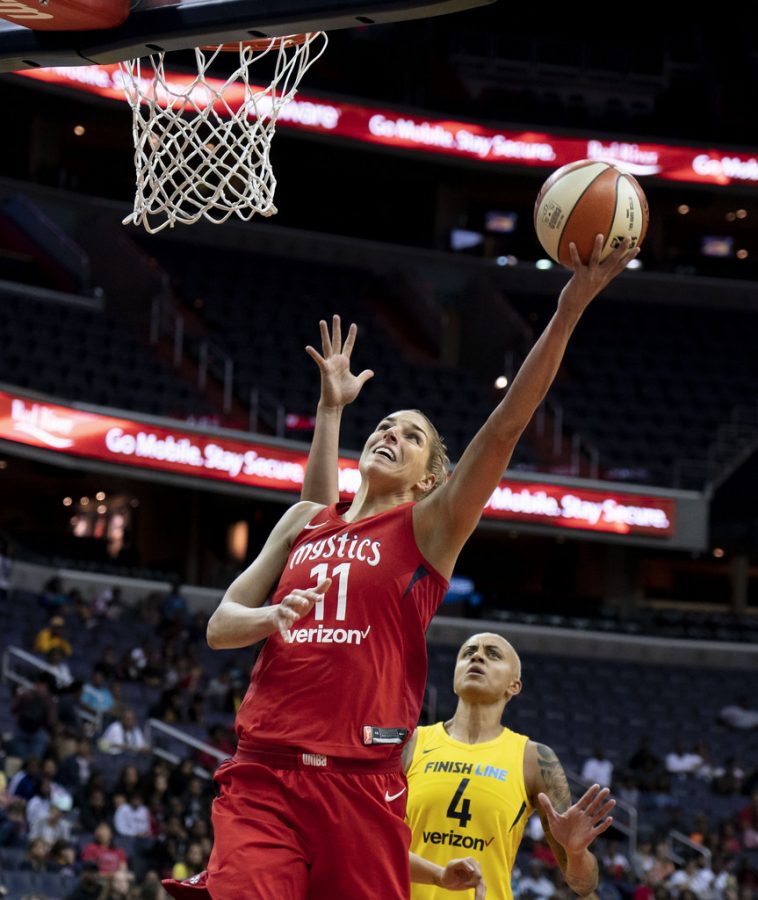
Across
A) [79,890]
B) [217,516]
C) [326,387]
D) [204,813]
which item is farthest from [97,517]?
[326,387]

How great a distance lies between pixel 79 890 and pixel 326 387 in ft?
24.5

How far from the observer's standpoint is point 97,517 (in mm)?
25359

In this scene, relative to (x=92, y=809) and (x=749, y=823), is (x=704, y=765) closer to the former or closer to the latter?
(x=749, y=823)

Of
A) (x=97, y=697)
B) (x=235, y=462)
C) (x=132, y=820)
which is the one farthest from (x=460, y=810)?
(x=235, y=462)

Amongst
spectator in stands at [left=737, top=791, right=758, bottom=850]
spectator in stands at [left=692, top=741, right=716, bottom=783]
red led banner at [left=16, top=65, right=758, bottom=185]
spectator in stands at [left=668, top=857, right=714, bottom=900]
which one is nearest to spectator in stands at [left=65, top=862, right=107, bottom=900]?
spectator in stands at [left=668, top=857, right=714, bottom=900]

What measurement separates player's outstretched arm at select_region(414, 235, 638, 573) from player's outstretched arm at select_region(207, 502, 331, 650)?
409 millimetres

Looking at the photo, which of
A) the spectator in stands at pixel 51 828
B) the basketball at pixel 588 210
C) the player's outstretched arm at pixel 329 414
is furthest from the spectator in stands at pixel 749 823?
the basketball at pixel 588 210

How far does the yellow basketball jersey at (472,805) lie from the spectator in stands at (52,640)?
11458 millimetres

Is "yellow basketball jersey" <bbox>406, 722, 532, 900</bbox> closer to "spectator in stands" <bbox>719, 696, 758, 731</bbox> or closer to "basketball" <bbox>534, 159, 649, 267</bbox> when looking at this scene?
"basketball" <bbox>534, 159, 649, 267</bbox>

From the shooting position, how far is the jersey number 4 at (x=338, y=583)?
3953 mm

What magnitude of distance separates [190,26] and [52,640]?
12.8 metres

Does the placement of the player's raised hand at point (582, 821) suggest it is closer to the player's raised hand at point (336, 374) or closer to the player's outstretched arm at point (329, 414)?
the player's outstretched arm at point (329, 414)

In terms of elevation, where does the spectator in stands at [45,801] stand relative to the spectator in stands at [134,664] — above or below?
below

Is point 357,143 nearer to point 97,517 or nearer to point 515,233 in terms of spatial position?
point 515,233
